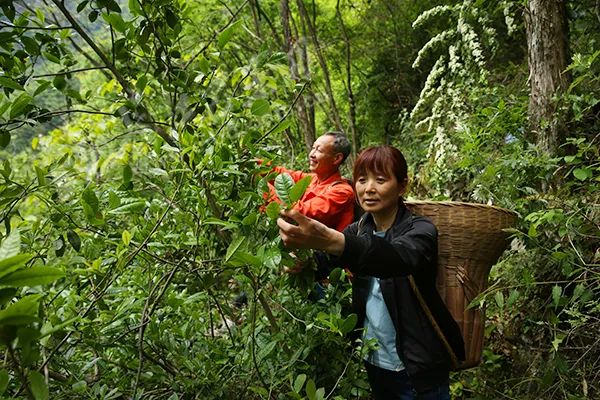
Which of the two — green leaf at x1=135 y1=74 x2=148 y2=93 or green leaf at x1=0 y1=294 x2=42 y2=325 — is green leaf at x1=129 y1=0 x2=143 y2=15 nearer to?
green leaf at x1=135 y1=74 x2=148 y2=93

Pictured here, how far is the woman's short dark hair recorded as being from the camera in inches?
80.6

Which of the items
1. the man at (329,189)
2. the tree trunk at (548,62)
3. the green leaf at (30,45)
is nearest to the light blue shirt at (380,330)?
the man at (329,189)

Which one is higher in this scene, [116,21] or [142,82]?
[116,21]

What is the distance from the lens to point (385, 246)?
1.60 metres

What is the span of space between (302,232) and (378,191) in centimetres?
73

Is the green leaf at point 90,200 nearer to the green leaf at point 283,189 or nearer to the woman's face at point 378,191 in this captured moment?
the green leaf at point 283,189

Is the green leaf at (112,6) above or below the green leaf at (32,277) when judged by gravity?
above

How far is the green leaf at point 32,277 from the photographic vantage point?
0.69 meters

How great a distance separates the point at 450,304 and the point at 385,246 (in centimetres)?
70

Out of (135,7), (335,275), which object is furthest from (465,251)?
(135,7)

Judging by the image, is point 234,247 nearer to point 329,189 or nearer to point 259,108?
point 259,108

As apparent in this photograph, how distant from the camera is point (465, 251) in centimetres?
213

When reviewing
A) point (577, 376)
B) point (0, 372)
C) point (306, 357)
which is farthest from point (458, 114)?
point (0, 372)

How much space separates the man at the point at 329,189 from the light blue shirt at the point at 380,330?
0.59m
